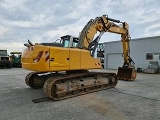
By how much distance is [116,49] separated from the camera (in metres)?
24.0

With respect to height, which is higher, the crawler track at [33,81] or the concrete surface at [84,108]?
the crawler track at [33,81]

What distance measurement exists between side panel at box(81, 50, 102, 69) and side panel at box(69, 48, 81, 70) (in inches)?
9.1

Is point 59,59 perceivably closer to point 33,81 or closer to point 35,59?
point 35,59

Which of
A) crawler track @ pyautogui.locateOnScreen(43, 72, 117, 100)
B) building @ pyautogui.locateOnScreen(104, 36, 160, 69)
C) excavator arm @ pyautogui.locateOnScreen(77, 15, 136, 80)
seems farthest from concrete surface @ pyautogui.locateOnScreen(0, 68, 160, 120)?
building @ pyautogui.locateOnScreen(104, 36, 160, 69)

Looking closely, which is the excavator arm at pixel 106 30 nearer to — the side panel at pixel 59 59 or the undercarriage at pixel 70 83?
the undercarriage at pixel 70 83

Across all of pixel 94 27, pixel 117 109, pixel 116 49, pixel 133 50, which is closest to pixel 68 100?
pixel 117 109

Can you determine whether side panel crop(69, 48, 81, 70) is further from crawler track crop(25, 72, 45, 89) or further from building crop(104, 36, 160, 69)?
building crop(104, 36, 160, 69)

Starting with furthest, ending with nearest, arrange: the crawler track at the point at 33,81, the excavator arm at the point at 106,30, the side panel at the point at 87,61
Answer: the excavator arm at the point at 106,30 < the crawler track at the point at 33,81 < the side panel at the point at 87,61

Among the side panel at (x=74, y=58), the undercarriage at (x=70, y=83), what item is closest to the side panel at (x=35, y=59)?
the undercarriage at (x=70, y=83)

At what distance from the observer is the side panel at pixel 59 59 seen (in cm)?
646

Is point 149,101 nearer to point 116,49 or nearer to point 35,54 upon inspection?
point 35,54

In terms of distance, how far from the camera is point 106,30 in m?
10.0

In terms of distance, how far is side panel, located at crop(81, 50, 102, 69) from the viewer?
295 inches

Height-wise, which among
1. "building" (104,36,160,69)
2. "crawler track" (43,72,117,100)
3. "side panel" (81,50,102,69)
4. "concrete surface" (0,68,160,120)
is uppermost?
"building" (104,36,160,69)
